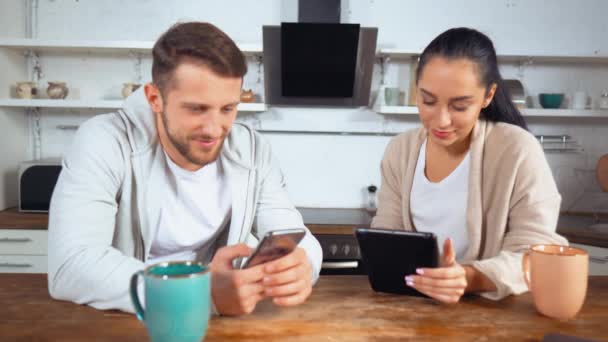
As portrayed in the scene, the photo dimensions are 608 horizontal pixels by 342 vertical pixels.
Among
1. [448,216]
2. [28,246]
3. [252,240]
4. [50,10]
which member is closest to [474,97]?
[448,216]

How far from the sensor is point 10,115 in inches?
116

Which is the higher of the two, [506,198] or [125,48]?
[125,48]

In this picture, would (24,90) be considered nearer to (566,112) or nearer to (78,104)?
(78,104)

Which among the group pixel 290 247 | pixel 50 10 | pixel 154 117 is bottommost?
pixel 290 247

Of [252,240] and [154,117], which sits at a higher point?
[154,117]

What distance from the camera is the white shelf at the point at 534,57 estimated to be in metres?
2.86

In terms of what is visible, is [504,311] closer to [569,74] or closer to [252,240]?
[252,240]

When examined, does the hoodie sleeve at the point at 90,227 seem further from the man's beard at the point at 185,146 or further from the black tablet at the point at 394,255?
the black tablet at the point at 394,255

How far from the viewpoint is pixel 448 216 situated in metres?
1.38

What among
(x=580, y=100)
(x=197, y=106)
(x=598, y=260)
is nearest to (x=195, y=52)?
(x=197, y=106)

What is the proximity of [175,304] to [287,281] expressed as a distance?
0.31m

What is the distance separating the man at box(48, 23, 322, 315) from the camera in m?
0.98

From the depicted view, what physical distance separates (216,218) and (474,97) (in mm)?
709

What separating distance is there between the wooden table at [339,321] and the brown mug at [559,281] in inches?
1.1
